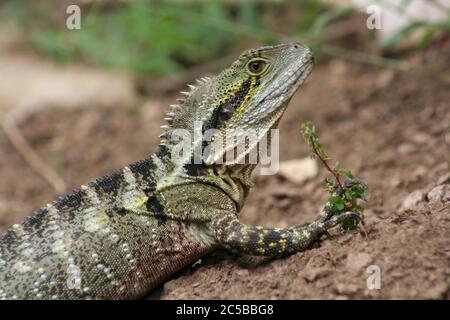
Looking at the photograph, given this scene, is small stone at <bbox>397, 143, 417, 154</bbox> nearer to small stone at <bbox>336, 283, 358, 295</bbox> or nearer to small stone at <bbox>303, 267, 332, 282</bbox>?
small stone at <bbox>303, 267, 332, 282</bbox>

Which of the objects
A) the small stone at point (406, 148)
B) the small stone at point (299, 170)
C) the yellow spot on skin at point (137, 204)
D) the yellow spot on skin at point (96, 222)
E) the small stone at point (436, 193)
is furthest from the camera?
the small stone at point (299, 170)

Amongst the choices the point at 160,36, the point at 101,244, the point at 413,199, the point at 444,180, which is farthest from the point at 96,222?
the point at 160,36

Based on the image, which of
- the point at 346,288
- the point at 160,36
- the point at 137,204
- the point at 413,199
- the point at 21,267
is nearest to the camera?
the point at 346,288

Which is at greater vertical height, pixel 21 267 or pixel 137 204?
pixel 137 204

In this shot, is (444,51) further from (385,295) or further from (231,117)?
(385,295)

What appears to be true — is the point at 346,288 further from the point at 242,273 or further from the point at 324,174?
the point at 324,174

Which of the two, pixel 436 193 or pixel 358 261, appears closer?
pixel 358 261

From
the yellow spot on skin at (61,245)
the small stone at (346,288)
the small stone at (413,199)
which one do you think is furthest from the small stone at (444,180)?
the yellow spot on skin at (61,245)

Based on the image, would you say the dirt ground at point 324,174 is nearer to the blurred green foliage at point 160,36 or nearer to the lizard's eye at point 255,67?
the blurred green foliage at point 160,36
